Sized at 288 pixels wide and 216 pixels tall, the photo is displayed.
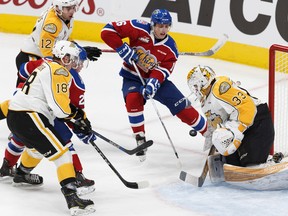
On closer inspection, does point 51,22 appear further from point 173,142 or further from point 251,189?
point 251,189

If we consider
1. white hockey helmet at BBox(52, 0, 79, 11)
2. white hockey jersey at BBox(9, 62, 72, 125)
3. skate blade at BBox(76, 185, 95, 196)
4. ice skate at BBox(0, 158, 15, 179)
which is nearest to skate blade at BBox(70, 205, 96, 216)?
skate blade at BBox(76, 185, 95, 196)

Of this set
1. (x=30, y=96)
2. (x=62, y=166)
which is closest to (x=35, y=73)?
(x=30, y=96)

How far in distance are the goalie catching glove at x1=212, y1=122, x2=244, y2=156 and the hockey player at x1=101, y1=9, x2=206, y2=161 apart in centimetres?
75

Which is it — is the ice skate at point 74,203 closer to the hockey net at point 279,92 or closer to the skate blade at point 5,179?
the skate blade at point 5,179

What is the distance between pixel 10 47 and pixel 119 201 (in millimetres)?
3849

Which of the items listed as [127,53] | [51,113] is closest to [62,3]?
[127,53]

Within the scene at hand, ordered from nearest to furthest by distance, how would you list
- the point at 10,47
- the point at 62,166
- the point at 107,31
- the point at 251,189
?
the point at 62,166, the point at 251,189, the point at 107,31, the point at 10,47

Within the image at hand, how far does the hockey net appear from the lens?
548cm

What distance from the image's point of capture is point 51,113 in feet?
15.5

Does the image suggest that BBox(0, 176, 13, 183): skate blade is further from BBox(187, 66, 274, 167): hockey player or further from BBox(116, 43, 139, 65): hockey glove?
BBox(187, 66, 274, 167): hockey player

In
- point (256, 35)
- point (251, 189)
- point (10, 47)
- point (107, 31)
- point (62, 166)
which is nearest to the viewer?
point (62, 166)

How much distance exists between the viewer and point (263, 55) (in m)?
7.46

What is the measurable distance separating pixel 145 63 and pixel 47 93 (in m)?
1.22

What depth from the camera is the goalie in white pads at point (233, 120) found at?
4.91m
